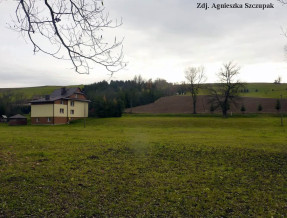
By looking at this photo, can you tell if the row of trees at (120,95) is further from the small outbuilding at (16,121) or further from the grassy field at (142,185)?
the grassy field at (142,185)

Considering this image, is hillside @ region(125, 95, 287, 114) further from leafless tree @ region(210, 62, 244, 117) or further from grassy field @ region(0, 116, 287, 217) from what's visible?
grassy field @ region(0, 116, 287, 217)

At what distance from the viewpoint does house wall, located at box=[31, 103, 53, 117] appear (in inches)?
2350

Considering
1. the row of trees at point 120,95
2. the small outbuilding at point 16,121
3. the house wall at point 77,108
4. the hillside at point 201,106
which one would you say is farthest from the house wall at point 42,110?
the hillside at point 201,106

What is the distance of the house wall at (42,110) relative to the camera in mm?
59688

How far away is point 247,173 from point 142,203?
15.8 feet

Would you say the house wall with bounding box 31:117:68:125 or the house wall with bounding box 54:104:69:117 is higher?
the house wall with bounding box 54:104:69:117

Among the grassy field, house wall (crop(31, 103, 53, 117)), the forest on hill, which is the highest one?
the forest on hill

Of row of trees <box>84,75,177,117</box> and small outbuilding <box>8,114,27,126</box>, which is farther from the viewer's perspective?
row of trees <box>84,75,177,117</box>

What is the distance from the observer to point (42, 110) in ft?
199

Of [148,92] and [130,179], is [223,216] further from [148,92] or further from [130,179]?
[148,92]

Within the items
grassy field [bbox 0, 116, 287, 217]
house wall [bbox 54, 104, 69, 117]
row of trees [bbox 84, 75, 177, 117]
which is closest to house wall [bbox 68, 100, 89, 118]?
house wall [bbox 54, 104, 69, 117]

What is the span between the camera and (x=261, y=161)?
11.1 meters

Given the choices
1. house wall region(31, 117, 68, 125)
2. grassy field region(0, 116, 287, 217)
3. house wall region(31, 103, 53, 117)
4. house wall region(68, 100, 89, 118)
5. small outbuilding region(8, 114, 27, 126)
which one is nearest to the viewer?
grassy field region(0, 116, 287, 217)

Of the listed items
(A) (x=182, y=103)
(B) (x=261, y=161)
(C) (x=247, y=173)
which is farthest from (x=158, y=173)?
(A) (x=182, y=103)
